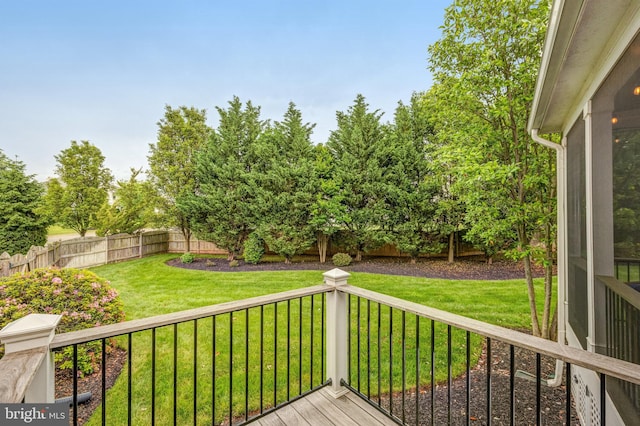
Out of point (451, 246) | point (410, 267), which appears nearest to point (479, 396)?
point (410, 267)

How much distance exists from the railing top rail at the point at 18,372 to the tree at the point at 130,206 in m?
11.7

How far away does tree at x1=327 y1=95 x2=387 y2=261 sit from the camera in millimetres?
9391

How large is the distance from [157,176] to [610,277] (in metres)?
13.3

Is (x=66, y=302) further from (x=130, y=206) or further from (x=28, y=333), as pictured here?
(x=130, y=206)

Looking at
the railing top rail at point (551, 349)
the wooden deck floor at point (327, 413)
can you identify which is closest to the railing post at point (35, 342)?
the wooden deck floor at point (327, 413)

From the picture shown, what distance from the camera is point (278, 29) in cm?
750

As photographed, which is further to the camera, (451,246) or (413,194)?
(451,246)

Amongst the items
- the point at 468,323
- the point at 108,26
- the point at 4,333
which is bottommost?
the point at 468,323

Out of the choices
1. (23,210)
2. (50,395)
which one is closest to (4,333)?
(50,395)

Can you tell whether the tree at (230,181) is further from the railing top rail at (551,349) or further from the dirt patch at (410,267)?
the railing top rail at (551,349)

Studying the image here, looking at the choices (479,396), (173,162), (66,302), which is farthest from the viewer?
(173,162)

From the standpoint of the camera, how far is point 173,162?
1178cm

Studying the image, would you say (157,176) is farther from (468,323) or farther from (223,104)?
(468,323)

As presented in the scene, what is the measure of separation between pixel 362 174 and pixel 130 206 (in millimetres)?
9370
